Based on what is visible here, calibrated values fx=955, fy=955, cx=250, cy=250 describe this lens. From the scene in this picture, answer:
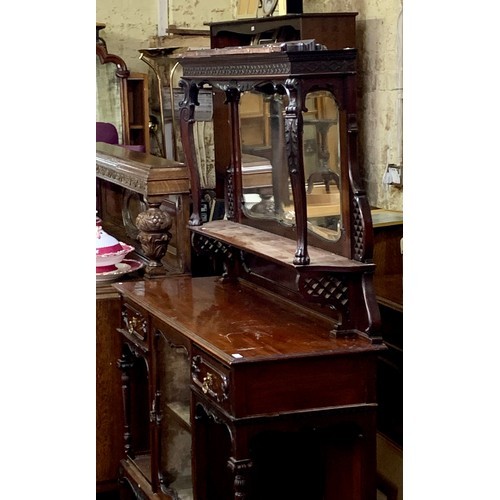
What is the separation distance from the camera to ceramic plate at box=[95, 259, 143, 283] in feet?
13.4

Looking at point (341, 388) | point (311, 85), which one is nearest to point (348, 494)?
point (341, 388)

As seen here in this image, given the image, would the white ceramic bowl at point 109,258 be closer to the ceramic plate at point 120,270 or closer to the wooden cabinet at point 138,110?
the ceramic plate at point 120,270

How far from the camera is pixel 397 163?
5.44 meters

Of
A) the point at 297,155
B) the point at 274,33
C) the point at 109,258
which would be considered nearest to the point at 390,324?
the point at 109,258

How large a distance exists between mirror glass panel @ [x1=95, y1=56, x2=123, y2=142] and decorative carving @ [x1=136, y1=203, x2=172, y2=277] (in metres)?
4.88

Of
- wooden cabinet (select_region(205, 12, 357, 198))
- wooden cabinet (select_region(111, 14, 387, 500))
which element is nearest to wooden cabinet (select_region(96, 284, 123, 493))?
wooden cabinet (select_region(111, 14, 387, 500))

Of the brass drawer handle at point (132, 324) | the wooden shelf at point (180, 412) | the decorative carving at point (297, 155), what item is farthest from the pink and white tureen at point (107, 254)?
the decorative carving at point (297, 155)

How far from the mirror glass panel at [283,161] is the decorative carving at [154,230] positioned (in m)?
0.43

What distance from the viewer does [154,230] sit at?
383 cm

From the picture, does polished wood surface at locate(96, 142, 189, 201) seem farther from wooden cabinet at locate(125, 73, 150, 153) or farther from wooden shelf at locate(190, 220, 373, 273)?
wooden cabinet at locate(125, 73, 150, 153)

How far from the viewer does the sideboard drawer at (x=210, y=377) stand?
2697 millimetres
